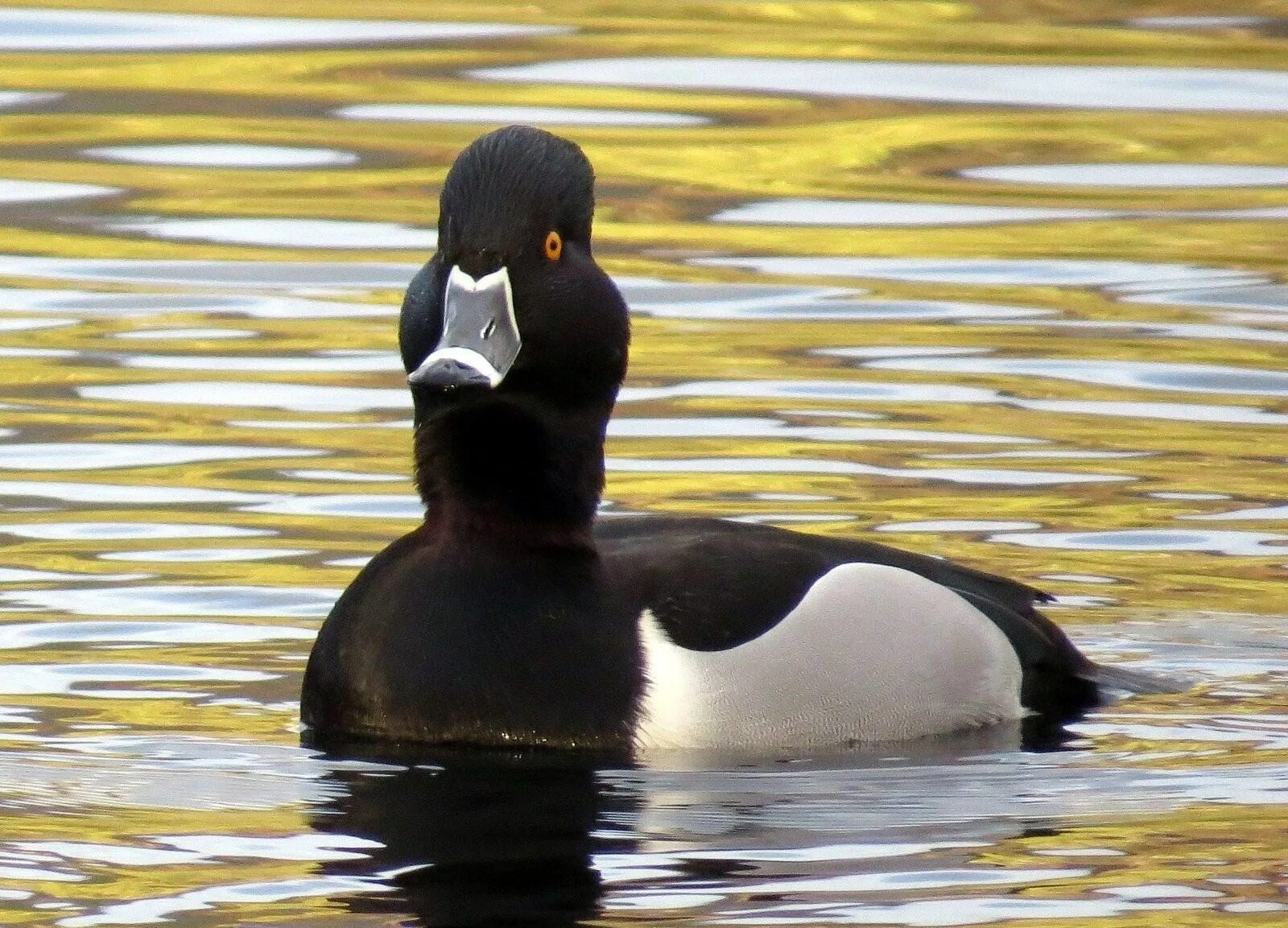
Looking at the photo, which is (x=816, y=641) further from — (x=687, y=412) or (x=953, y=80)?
(x=953, y=80)

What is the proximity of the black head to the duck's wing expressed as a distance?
0.25 m

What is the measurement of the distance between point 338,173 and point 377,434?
5512 millimetres

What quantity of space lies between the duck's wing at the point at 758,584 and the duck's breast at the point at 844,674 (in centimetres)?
4

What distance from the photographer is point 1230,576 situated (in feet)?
27.6

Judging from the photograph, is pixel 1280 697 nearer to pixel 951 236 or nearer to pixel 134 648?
pixel 134 648

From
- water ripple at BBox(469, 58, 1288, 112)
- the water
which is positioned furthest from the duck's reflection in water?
water ripple at BBox(469, 58, 1288, 112)

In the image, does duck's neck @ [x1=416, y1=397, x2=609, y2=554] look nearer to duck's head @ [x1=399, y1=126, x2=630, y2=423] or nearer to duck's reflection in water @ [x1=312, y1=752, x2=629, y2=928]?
duck's head @ [x1=399, y1=126, x2=630, y2=423]

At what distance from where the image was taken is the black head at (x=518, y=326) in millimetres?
6688

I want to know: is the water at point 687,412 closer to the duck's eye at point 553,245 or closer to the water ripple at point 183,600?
the water ripple at point 183,600

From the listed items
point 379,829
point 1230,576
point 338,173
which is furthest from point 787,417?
point 338,173

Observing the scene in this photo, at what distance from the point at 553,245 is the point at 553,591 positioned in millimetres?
805

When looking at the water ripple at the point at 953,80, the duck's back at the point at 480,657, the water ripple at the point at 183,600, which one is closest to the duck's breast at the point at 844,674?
the duck's back at the point at 480,657

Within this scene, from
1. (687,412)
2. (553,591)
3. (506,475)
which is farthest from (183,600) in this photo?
(687,412)

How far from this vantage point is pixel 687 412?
1059 cm
